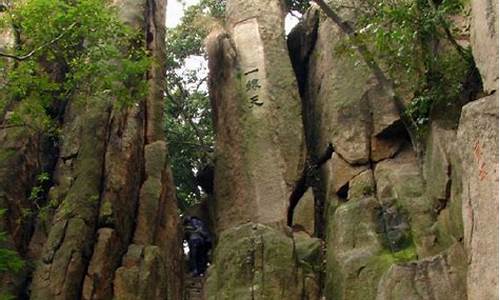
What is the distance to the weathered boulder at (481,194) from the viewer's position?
27.1ft

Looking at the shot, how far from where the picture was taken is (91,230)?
628 inches

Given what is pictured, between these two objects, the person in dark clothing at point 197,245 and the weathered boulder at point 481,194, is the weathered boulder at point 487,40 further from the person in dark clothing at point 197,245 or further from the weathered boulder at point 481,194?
the person in dark clothing at point 197,245

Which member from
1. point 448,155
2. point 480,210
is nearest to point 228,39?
point 448,155

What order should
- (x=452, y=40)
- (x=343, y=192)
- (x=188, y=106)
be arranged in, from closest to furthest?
(x=452, y=40), (x=343, y=192), (x=188, y=106)

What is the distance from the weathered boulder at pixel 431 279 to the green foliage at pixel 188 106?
40.0 feet

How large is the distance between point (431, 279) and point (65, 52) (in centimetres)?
918

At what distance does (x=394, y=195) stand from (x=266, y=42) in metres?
7.38

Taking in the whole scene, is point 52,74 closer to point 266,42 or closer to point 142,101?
point 142,101

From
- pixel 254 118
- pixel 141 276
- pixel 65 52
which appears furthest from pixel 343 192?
pixel 65 52

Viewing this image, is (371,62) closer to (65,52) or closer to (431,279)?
(431,279)

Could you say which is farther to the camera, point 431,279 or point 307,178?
point 307,178

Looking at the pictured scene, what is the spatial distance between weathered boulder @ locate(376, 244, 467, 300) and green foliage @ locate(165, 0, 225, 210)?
1220cm

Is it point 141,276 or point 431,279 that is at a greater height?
point 141,276

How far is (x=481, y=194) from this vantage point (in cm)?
867
